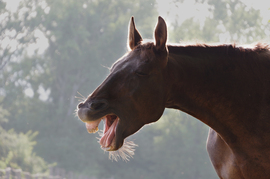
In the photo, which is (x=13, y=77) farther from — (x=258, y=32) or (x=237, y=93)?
(x=237, y=93)

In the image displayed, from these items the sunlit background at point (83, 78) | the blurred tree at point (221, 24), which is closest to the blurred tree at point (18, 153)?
the sunlit background at point (83, 78)

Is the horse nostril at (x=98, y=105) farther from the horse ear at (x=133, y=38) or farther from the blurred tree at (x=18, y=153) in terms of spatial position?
the blurred tree at (x=18, y=153)

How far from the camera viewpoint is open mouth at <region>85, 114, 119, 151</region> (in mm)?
1373

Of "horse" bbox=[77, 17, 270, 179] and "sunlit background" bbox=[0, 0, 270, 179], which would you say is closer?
"horse" bbox=[77, 17, 270, 179]

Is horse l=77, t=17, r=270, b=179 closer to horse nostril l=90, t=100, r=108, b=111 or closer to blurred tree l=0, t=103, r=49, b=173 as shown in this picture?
horse nostril l=90, t=100, r=108, b=111

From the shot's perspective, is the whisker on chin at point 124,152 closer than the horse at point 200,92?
No

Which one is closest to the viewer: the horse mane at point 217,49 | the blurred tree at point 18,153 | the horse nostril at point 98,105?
the horse nostril at point 98,105

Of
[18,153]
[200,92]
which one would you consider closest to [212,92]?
[200,92]

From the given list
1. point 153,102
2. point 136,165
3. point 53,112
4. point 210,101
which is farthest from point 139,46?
point 53,112

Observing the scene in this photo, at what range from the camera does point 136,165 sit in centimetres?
1862

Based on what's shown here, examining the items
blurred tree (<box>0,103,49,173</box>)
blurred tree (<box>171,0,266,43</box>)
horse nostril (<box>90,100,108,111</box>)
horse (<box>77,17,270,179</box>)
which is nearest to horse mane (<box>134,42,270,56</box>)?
horse (<box>77,17,270,179</box>)

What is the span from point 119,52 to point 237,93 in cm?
1876

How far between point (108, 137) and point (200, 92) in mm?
488

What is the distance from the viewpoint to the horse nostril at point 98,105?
1.34m
